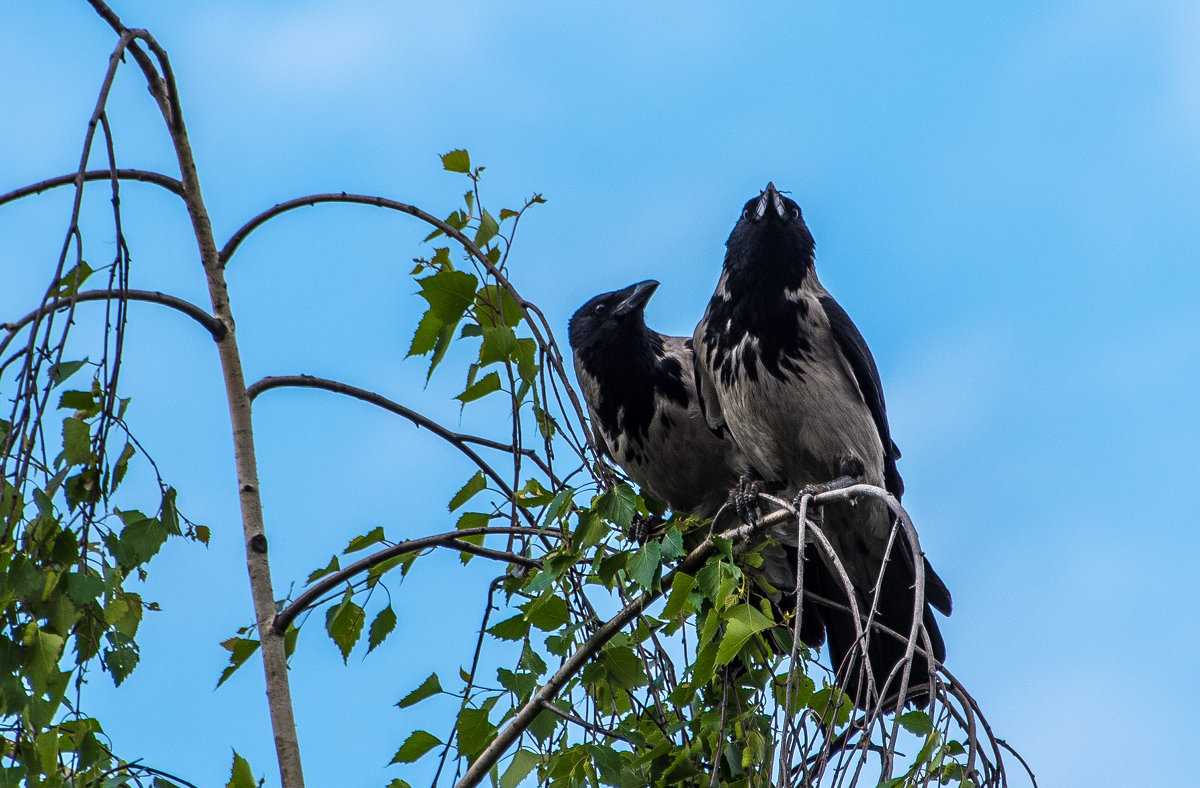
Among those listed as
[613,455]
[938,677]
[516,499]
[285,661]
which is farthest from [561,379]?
[613,455]

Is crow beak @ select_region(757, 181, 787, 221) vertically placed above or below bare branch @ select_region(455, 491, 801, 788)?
above

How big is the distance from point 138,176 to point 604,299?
2.65 metres

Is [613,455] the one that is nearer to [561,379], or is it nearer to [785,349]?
[785,349]

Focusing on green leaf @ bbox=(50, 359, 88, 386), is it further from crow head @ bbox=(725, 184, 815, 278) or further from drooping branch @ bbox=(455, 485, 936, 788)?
crow head @ bbox=(725, 184, 815, 278)

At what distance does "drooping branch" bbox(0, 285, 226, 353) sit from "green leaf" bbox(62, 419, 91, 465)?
24cm

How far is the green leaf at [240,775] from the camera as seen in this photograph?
278 centimetres

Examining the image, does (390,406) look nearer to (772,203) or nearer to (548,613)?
(548,613)

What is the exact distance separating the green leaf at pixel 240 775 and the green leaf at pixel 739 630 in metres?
1.06

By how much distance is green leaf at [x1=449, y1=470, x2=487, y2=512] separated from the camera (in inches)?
138

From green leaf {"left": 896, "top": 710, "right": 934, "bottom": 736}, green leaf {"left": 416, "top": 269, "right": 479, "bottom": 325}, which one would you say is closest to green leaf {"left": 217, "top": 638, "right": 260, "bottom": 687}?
green leaf {"left": 416, "top": 269, "right": 479, "bottom": 325}

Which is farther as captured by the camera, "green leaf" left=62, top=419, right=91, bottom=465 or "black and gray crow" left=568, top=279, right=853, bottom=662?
"black and gray crow" left=568, top=279, right=853, bottom=662

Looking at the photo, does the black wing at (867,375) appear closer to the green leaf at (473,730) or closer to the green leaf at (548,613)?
the green leaf at (548,613)

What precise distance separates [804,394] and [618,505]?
1861 millimetres

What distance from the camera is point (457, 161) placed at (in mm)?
3512
